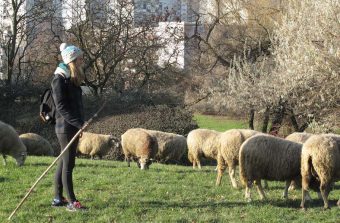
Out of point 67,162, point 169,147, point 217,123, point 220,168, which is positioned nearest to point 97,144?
point 169,147

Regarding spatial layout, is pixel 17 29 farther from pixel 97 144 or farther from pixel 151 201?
pixel 151 201

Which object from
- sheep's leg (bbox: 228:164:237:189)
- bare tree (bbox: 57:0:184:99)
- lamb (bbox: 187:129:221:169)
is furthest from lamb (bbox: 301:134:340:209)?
bare tree (bbox: 57:0:184:99)

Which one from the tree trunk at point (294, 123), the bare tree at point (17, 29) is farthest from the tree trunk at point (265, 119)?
the bare tree at point (17, 29)

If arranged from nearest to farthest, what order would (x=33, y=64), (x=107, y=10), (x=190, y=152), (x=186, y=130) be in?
(x=190, y=152), (x=186, y=130), (x=107, y=10), (x=33, y=64)

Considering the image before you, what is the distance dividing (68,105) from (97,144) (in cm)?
998

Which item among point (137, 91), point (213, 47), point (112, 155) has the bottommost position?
point (112, 155)

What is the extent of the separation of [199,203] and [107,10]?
69.6 feet

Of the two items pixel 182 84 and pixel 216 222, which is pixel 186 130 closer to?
pixel 182 84

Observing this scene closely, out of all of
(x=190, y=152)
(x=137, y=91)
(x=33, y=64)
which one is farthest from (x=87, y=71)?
(x=190, y=152)

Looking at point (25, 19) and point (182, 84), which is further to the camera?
point (182, 84)

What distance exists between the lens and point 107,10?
91.8 feet

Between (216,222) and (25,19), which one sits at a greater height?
(25,19)

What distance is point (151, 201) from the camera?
8.35m

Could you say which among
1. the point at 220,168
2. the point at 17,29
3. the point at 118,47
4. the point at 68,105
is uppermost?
the point at 17,29
